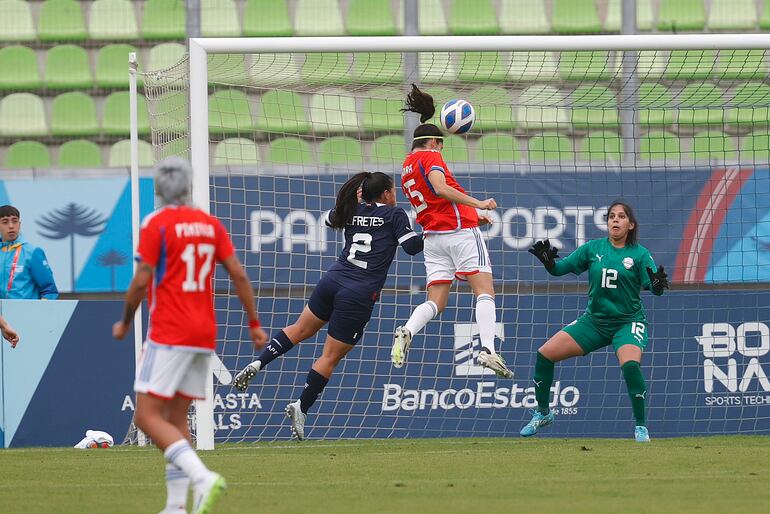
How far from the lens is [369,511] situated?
229 inches

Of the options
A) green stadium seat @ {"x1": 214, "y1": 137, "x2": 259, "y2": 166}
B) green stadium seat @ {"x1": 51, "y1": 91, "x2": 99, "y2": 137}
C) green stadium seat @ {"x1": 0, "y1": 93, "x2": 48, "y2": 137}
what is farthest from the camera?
green stadium seat @ {"x1": 51, "y1": 91, "x2": 99, "y2": 137}

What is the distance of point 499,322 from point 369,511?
6.46 meters

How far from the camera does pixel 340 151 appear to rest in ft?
46.5

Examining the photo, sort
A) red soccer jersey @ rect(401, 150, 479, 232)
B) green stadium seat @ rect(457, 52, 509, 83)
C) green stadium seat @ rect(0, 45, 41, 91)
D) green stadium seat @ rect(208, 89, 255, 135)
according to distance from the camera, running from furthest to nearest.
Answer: green stadium seat @ rect(0, 45, 41, 91) < green stadium seat @ rect(208, 89, 255, 135) < green stadium seat @ rect(457, 52, 509, 83) < red soccer jersey @ rect(401, 150, 479, 232)

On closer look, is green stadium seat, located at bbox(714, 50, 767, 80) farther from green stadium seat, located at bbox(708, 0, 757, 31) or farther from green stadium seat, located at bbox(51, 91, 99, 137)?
green stadium seat, located at bbox(51, 91, 99, 137)

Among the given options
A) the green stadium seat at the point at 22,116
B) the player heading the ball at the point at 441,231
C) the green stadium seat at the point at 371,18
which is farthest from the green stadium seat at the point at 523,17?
the player heading the ball at the point at 441,231

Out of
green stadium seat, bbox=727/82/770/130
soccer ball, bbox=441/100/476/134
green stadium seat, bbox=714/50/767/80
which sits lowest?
soccer ball, bbox=441/100/476/134

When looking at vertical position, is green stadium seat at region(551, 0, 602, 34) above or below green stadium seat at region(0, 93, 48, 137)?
above

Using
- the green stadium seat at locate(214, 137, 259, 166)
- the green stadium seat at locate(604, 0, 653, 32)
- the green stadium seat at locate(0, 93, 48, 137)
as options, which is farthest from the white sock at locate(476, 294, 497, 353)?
the green stadium seat at locate(0, 93, 48, 137)

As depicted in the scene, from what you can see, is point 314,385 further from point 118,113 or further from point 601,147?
point 118,113

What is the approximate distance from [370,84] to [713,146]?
13.5ft

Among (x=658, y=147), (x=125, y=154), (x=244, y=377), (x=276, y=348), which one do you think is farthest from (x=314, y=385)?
(x=125, y=154)

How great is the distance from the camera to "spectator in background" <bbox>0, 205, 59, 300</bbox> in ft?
36.9

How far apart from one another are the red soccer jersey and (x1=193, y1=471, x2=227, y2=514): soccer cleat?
4.70 m
